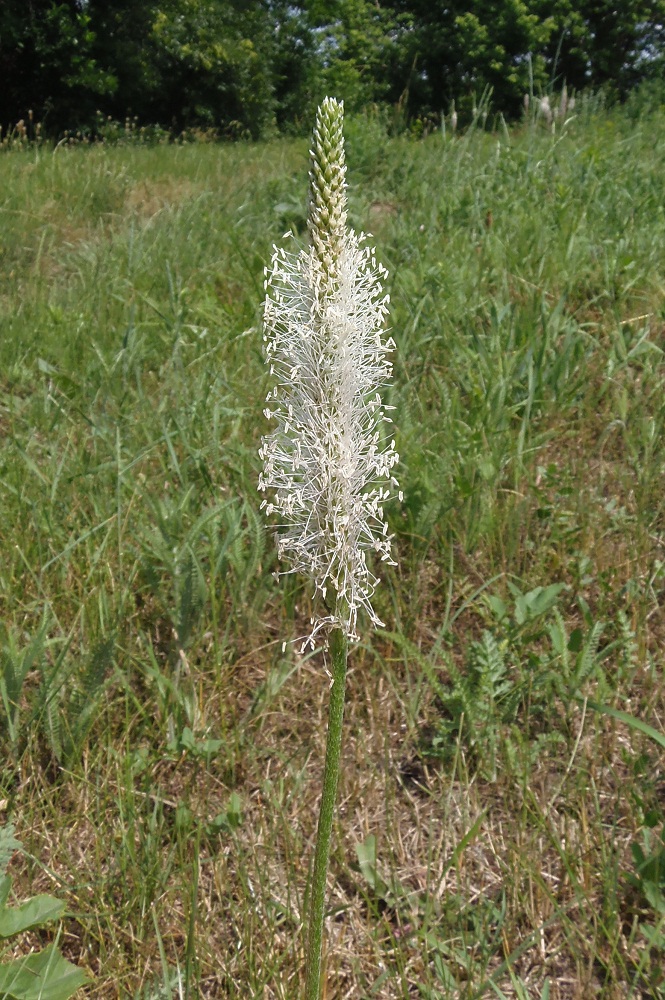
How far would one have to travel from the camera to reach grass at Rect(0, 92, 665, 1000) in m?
2.03

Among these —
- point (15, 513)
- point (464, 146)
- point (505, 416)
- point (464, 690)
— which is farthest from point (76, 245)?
point (464, 690)

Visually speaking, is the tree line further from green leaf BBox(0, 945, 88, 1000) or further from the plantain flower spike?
green leaf BBox(0, 945, 88, 1000)

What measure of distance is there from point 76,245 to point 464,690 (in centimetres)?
595

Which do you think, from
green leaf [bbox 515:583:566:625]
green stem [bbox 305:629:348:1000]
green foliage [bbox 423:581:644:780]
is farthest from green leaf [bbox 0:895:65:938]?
green leaf [bbox 515:583:566:625]

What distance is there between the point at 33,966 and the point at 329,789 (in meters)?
0.82

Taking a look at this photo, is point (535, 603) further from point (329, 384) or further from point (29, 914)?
point (29, 914)

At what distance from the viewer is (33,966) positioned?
67.2 inches

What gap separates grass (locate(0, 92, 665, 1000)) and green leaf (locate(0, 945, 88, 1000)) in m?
0.20

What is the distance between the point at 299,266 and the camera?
145cm

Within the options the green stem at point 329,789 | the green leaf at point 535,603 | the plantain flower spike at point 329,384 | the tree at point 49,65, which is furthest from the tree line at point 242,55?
the green stem at point 329,789

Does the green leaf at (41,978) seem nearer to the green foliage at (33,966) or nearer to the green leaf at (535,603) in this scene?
the green foliage at (33,966)

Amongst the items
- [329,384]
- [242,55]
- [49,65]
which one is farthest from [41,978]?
[242,55]

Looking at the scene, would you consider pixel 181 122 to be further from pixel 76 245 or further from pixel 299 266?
pixel 299 266

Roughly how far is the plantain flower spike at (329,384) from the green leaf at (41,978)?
0.92 m
